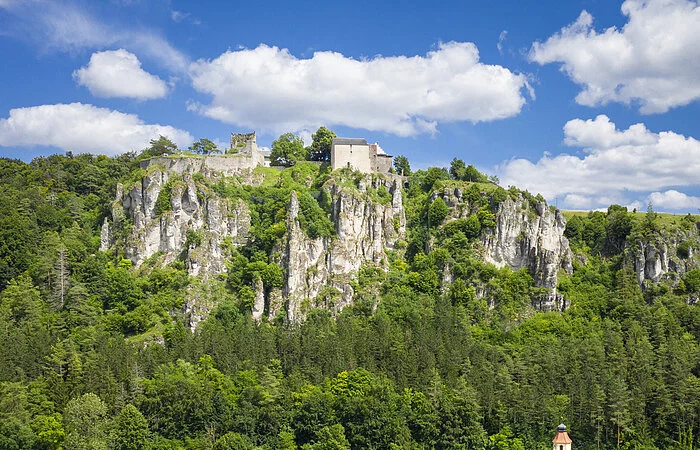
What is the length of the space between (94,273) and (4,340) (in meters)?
16.4

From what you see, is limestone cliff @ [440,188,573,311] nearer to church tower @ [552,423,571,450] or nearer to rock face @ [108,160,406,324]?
rock face @ [108,160,406,324]

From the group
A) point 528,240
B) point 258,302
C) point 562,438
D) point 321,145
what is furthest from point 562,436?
point 321,145

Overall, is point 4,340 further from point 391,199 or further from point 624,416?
point 624,416

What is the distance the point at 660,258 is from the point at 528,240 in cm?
1725

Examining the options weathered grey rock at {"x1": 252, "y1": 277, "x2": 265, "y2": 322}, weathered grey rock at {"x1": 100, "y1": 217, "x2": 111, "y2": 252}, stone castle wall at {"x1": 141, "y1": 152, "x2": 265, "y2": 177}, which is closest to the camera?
weathered grey rock at {"x1": 252, "y1": 277, "x2": 265, "y2": 322}

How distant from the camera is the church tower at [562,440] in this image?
2311 inches

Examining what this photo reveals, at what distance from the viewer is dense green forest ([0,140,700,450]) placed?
61.4 meters

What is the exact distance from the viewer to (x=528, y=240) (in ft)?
295

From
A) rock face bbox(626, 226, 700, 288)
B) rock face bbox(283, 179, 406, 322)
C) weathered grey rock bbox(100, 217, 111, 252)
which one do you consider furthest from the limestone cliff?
weathered grey rock bbox(100, 217, 111, 252)

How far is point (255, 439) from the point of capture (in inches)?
2406

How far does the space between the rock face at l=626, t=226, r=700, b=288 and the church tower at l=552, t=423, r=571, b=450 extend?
122 feet

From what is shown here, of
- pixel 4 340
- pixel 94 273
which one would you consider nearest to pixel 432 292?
pixel 94 273

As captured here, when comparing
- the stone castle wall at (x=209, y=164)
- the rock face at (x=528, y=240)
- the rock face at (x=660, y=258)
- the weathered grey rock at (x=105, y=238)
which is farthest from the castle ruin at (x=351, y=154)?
the rock face at (x=660, y=258)

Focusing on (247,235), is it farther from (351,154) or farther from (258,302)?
(351,154)
